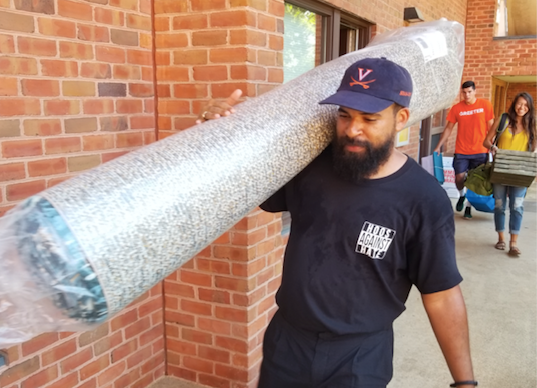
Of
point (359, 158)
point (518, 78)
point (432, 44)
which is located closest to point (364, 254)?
point (359, 158)

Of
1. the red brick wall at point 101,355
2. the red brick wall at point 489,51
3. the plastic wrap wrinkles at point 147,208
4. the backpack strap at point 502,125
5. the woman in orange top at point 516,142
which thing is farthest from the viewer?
the red brick wall at point 489,51

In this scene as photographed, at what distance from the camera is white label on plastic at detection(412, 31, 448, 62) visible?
82.0 inches

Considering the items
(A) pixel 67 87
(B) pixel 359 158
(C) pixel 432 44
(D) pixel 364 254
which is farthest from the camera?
(A) pixel 67 87

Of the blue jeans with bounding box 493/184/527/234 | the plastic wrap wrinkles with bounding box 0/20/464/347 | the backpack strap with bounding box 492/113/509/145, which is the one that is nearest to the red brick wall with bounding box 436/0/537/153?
the backpack strap with bounding box 492/113/509/145

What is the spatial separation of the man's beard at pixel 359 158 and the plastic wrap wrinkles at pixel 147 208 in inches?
2.9

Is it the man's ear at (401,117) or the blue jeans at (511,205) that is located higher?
the man's ear at (401,117)

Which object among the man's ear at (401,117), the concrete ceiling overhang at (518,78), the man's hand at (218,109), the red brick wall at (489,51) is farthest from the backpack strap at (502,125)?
the concrete ceiling overhang at (518,78)

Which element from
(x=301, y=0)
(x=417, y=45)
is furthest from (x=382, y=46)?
(x=301, y=0)

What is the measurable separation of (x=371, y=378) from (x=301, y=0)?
2914mm

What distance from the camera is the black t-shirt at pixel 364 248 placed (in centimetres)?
171

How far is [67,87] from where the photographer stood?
2312 mm

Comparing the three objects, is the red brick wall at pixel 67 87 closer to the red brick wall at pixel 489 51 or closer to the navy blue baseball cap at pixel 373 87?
the navy blue baseball cap at pixel 373 87

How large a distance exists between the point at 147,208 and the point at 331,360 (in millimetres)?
988

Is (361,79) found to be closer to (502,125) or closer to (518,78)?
(502,125)
